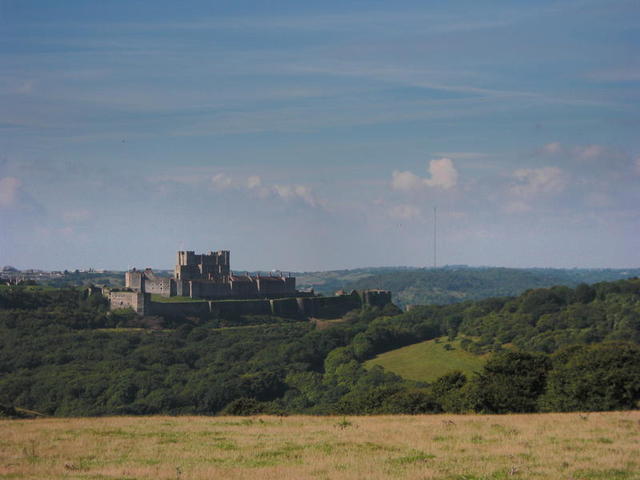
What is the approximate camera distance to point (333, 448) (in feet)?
56.9

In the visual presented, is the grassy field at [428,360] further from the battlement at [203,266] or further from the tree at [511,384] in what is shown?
the tree at [511,384]

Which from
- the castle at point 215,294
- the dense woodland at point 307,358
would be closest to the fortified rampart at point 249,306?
the castle at point 215,294

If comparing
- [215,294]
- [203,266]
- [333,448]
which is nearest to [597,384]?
[333,448]

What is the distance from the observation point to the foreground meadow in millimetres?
14727

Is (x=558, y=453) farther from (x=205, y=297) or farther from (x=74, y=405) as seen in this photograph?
(x=205, y=297)

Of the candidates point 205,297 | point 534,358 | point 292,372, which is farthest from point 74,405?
point 205,297

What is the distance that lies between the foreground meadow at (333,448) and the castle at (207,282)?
7293cm

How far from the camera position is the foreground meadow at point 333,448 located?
580 inches

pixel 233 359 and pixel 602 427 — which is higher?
pixel 602 427

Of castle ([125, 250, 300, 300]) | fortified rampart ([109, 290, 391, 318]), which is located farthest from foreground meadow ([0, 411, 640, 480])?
castle ([125, 250, 300, 300])

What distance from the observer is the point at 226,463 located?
15.9 m

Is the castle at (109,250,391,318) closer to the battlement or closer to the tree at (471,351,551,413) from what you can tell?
the battlement

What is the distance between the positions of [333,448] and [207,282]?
80.1 m

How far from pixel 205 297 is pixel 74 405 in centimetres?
4126
